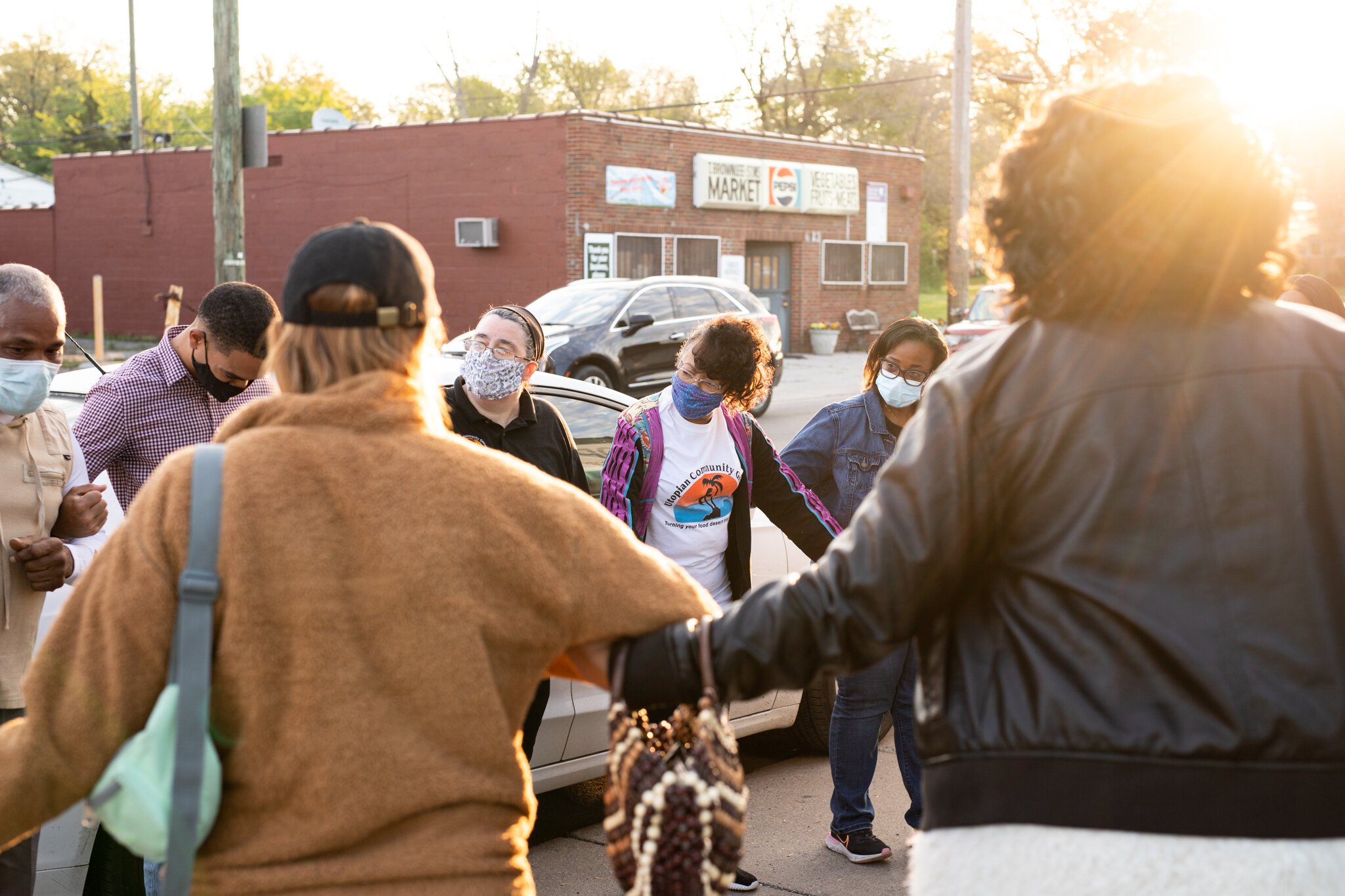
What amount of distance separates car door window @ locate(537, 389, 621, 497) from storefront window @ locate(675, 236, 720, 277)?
21.8m

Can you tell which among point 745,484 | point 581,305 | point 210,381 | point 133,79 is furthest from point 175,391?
point 133,79

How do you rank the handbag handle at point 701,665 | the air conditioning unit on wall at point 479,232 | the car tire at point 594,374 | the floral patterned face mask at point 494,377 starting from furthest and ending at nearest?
the air conditioning unit on wall at point 479,232, the car tire at point 594,374, the floral patterned face mask at point 494,377, the handbag handle at point 701,665

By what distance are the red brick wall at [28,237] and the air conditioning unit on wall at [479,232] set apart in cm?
1274

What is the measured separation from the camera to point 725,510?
4512mm

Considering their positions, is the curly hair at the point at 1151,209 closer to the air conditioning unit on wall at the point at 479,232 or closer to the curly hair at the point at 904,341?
the curly hair at the point at 904,341

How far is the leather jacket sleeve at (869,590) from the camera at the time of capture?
6.32 ft

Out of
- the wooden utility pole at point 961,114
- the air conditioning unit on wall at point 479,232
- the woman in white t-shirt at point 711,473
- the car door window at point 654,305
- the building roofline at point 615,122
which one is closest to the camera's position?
the woman in white t-shirt at point 711,473

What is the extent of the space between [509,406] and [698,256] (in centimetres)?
2365

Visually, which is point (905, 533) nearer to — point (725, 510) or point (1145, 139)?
point (1145, 139)

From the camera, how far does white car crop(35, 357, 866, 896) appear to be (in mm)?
3492

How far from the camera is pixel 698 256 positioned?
90.8ft

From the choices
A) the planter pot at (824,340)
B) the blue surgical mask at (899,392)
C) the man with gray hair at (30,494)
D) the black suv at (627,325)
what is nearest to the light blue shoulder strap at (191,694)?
the man with gray hair at (30,494)

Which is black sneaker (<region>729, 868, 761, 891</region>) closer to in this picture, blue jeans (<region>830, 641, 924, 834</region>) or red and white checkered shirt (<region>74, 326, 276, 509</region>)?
blue jeans (<region>830, 641, 924, 834</region>)

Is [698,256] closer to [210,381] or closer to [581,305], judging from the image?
[581,305]
